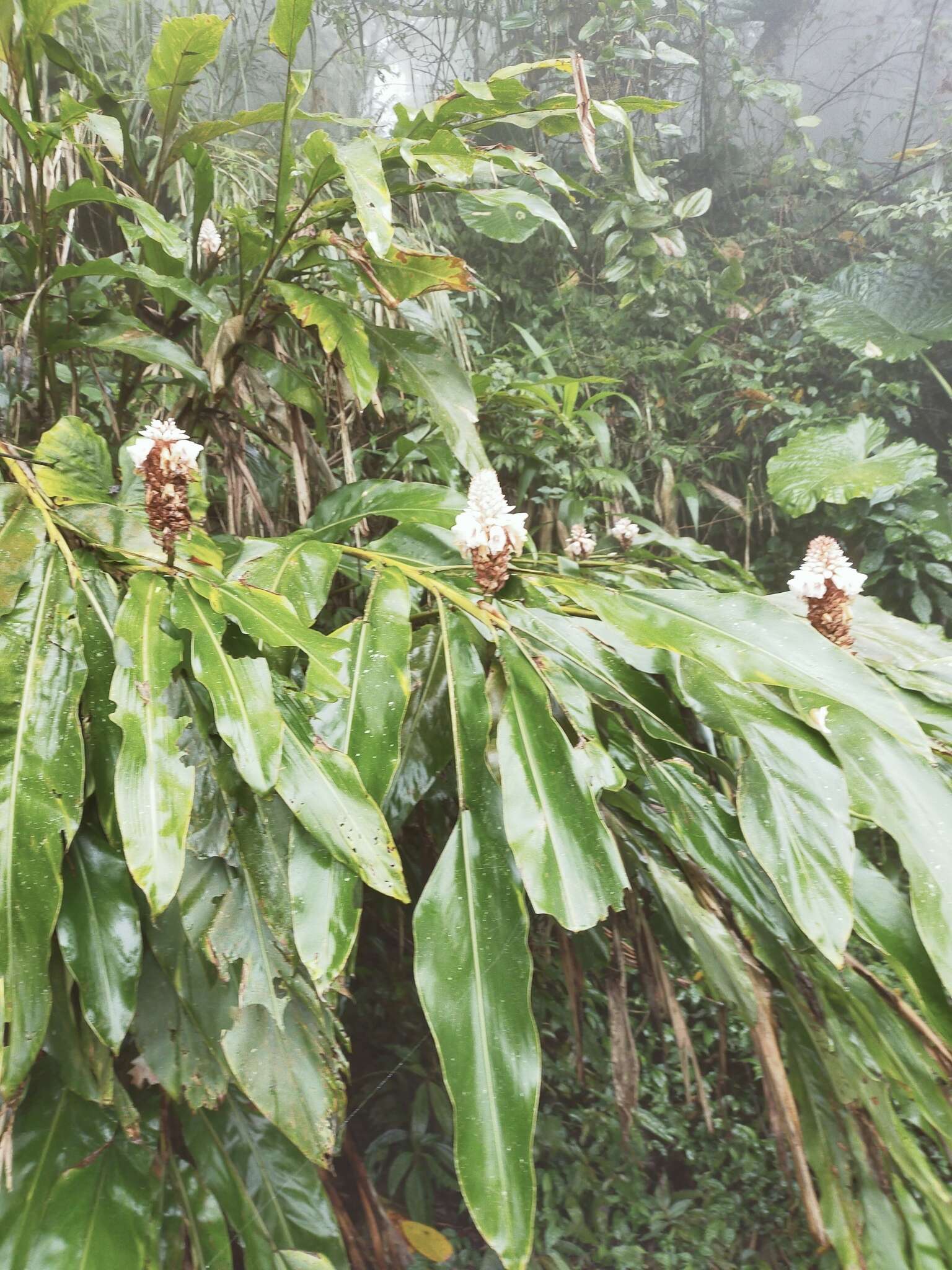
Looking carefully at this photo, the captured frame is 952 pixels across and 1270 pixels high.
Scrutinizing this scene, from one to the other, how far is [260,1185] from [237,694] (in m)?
0.41

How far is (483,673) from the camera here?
486mm

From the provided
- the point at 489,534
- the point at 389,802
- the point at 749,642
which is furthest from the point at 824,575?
the point at 389,802

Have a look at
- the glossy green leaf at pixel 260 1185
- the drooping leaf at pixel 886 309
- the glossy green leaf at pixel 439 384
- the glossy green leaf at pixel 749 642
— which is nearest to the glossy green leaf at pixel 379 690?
the glossy green leaf at pixel 749 642

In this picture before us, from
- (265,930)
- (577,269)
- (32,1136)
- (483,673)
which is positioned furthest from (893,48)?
(32,1136)

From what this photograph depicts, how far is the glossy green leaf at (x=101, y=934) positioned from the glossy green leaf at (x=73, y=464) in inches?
9.6

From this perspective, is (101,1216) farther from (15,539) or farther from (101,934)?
(15,539)

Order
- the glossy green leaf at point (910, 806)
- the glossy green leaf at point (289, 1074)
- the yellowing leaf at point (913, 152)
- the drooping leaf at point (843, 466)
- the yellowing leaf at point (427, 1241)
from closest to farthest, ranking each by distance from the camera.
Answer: the glossy green leaf at point (910, 806), the glossy green leaf at point (289, 1074), the yellowing leaf at point (427, 1241), the drooping leaf at point (843, 466), the yellowing leaf at point (913, 152)

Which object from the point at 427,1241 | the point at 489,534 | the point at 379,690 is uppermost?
the point at 489,534

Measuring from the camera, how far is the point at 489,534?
1.51 ft

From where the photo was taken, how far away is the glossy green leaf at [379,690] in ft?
1.41

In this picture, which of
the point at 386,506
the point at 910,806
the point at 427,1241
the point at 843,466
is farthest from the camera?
the point at 843,466

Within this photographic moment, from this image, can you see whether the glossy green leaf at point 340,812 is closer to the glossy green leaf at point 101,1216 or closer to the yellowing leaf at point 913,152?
the glossy green leaf at point 101,1216

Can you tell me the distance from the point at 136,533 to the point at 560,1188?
0.89 m

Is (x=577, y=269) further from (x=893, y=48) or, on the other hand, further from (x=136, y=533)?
(x=136, y=533)
